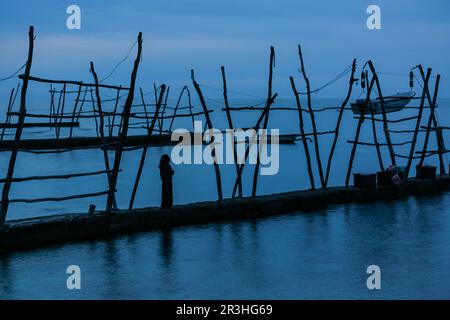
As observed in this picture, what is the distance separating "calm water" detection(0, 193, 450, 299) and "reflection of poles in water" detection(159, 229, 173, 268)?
0.04 feet

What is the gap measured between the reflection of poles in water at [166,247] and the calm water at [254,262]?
0.04 ft

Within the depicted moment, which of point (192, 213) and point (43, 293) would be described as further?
point (192, 213)

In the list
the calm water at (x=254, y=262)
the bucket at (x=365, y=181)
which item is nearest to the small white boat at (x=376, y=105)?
the bucket at (x=365, y=181)

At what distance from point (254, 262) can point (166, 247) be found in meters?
1.36

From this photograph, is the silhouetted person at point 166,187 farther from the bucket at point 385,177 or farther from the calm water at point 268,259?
the bucket at point 385,177

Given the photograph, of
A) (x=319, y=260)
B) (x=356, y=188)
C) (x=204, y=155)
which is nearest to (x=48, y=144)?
(x=204, y=155)

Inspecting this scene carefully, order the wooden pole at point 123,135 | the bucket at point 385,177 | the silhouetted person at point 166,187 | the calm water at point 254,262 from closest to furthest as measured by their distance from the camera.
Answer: the calm water at point 254,262, the wooden pole at point 123,135, the silhouetted person at point 166,187, the bucket at point 385,177

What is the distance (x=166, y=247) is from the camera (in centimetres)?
843

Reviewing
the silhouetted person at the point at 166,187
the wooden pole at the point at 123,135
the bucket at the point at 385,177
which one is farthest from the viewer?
the bucket at the point at 385,177

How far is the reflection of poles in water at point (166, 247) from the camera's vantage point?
764 cm

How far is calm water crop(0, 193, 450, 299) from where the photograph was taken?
6348 mm
